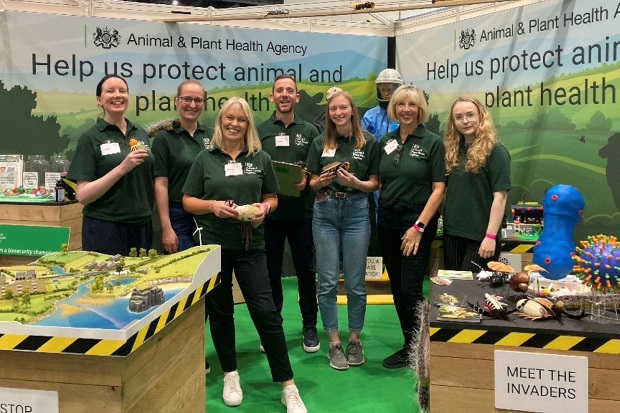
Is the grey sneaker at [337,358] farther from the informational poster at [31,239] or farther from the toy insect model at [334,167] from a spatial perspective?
the informational poster at [31,239]

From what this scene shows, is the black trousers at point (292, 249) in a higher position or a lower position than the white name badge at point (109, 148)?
lower

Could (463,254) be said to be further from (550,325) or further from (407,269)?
(550,325)

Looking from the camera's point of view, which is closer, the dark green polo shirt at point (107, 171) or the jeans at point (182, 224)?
the dark green polo shirt at point (107, 171)

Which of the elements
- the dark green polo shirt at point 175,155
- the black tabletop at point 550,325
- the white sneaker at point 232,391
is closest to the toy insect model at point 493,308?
the black tabletop at point 550,325

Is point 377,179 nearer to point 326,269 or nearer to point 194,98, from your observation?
point 326,269

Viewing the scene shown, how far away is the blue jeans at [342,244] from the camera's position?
10.3ft

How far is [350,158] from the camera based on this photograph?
10.2 feet

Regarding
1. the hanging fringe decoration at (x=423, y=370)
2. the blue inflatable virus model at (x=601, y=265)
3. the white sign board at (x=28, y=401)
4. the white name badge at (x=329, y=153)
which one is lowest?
the hanging fringe decoration at (x=423, y=370)

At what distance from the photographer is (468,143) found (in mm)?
2873

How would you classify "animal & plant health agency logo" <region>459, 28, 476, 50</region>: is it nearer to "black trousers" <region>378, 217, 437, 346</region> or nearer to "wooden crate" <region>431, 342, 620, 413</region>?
"black trousers" <region>378, 217, 437, 346</region>

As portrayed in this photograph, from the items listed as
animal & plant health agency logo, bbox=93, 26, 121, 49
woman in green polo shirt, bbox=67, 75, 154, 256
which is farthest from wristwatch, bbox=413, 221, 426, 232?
animal & plant health agency logo, bbox=93, 26, 121, 49

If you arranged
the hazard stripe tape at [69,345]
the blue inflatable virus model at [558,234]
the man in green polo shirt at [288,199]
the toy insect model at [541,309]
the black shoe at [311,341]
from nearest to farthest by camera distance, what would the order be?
the hazard stripe tape at [69,345] < the toy insect model at [541,309] < the blue inflatable virus model at [558,234] < the man in green polo shirt at [288,199] < the black shoe at [311,341]

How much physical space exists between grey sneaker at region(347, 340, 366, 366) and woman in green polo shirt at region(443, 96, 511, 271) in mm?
819

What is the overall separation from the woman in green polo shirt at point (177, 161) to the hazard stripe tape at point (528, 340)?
1.70 m
